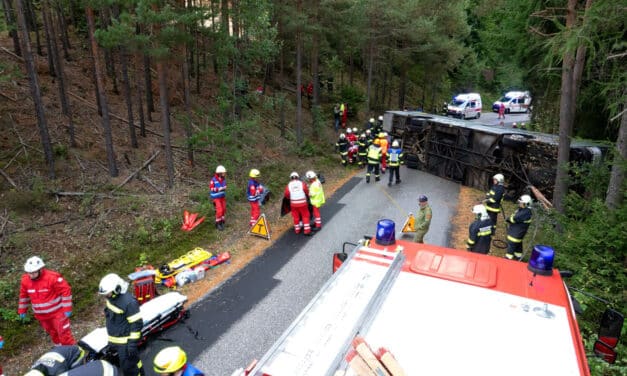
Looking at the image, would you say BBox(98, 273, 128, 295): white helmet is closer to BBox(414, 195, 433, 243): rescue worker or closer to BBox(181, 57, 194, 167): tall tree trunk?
BBox(414, 195, 433, 243): rescue worker

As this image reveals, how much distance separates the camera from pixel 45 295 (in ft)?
19.4

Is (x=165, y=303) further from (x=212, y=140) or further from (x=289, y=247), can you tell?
(x=212, y=140)

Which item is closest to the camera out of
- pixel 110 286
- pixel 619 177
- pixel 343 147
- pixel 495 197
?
pixel 110 286

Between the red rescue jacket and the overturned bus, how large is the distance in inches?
518

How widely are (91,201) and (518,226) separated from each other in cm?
1068

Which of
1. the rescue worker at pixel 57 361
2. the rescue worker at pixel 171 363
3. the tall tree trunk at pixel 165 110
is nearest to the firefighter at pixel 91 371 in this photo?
the rescue worker at pixel 57 361

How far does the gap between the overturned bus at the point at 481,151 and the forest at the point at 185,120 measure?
93cm

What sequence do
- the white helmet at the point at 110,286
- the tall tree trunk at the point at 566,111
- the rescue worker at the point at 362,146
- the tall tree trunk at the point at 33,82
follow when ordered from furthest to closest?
1. the rescue worker at the point at 362,146
2. the tall tree trunk at the point at 566,111
3. the tall tree trunk at the point at 33,82
4. the white helmet at the point at 110,286

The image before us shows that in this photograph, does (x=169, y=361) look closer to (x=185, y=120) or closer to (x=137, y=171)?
(x=137, y=171)

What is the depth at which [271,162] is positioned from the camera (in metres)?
16.2

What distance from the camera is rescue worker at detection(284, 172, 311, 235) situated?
1025cm

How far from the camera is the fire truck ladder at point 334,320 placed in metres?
3.13

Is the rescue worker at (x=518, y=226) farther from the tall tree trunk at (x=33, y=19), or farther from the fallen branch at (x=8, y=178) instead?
the tall tree trunk at (x=33, y=19)

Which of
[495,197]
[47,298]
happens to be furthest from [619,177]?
[47,298]
